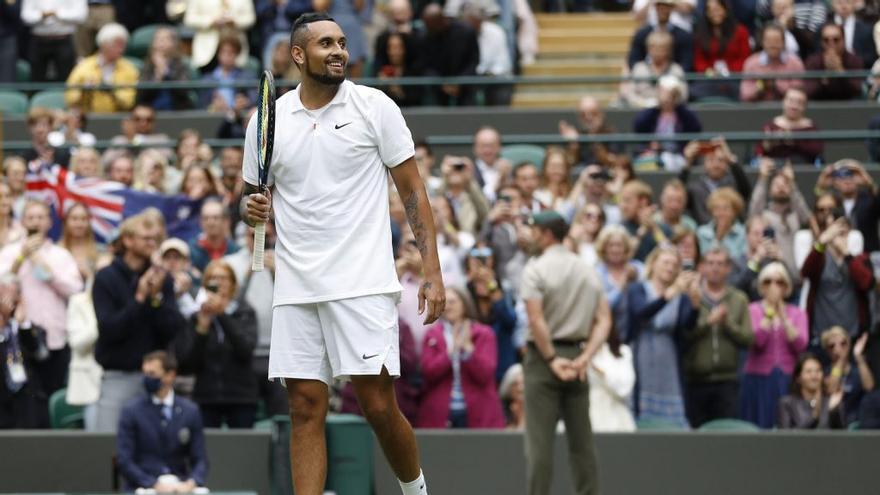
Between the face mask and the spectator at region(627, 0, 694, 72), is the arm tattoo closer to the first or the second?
the face mask

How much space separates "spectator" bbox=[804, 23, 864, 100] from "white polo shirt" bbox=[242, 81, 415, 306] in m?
10.6

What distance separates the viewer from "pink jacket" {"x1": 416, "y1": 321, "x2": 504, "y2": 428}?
12.9m

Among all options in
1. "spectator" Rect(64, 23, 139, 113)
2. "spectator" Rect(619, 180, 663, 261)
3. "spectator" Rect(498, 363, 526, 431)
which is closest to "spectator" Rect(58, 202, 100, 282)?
"spectator" Rect(498, 363, 526, 431)

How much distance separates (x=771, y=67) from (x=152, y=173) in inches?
241

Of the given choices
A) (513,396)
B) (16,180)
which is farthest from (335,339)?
(16,180)

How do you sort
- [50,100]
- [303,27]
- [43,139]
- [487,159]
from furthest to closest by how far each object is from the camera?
1. [50,100]
2. [43,139]
3. [487,159]
4. [303,27]

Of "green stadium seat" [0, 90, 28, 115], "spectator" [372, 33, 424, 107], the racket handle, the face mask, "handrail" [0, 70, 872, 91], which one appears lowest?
the face mask

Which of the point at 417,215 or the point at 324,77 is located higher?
the point at 324,77

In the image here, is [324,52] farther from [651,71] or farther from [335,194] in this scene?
[651,71]

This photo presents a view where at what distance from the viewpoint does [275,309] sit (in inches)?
318

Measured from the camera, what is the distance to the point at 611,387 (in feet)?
42.0

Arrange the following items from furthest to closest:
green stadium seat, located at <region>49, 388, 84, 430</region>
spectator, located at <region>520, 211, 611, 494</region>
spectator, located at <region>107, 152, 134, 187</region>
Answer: spectator, located at <region>107, 152, 134, 187</region> → green stadium seat, located at <region>49, 388, 84, 430</region> → spectator, located at <region>520, 211, 611, 494</region>

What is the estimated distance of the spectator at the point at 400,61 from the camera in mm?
18766

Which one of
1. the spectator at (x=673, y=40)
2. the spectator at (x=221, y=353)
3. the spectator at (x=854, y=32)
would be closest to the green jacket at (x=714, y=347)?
the spectator at (x=221, y=353)
